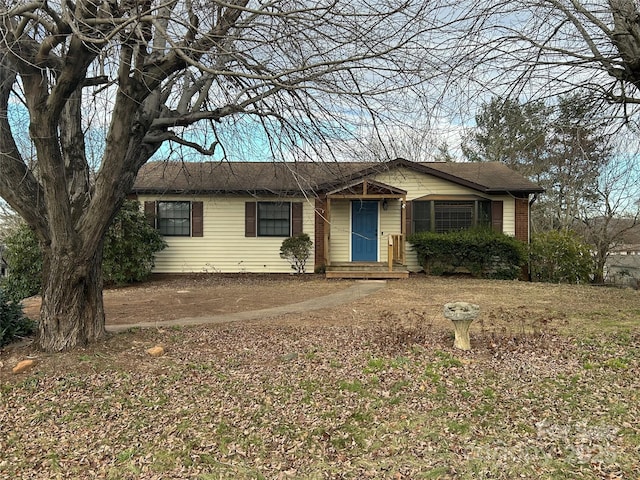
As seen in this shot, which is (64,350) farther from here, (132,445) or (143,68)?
(143,68)

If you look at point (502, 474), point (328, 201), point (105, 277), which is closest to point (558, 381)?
point (502, 474)

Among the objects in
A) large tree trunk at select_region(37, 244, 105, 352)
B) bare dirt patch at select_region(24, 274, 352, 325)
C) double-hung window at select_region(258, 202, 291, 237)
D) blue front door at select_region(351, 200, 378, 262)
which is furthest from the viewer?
blue front door at select_region(351, 200, 378, 262)

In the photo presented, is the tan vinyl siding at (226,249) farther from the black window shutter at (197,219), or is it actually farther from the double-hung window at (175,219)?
the double-hung window at (175,219)

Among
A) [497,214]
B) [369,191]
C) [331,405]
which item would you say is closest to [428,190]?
[369,191]

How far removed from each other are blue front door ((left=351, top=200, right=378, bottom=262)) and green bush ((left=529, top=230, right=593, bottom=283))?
505cm

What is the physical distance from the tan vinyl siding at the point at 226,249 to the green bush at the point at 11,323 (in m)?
9.17

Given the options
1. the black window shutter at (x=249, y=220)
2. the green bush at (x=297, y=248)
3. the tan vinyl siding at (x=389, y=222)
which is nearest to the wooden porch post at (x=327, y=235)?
the green bush at (x=297, y=248)

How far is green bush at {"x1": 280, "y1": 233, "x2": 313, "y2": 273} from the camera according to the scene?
14.4 meters

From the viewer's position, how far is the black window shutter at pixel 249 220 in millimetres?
14977

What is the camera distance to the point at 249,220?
1497 cm

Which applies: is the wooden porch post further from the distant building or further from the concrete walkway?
the distant building

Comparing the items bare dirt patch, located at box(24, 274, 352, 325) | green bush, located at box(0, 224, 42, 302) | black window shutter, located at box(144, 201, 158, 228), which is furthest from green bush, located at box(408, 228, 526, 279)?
green bush, located at box(0, 224, 42, 302)

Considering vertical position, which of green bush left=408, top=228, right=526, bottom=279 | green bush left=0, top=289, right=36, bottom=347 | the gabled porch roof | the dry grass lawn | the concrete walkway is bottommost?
the dry grass lawn

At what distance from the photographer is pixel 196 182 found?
14609 millimetres
